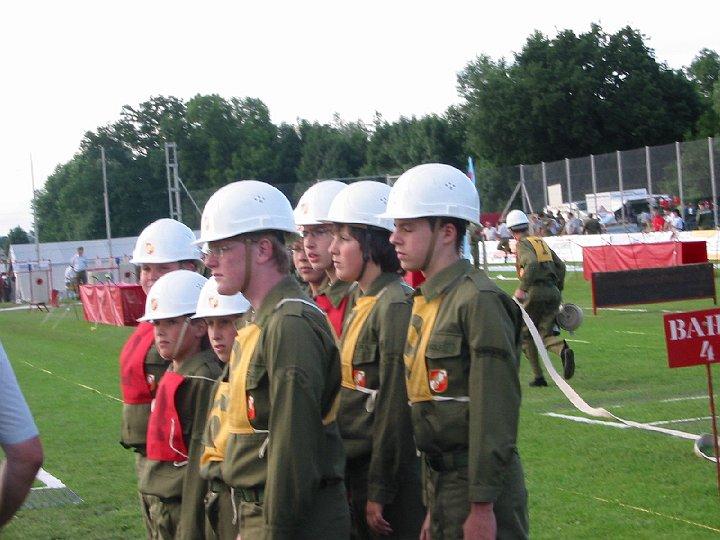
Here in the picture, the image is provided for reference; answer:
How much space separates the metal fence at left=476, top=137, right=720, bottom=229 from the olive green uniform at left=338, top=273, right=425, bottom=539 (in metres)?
36.8

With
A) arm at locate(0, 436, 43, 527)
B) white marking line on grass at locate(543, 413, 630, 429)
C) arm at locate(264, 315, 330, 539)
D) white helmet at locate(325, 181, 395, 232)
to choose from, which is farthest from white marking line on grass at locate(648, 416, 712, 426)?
arm at locate(0, 436, 43, 527)

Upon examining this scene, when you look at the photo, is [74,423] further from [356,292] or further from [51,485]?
[356,292]

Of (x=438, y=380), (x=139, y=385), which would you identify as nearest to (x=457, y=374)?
(x=438, y=380)

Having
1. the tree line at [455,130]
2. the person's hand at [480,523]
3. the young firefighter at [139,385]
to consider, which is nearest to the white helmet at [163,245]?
the young firefighter at [139,385]

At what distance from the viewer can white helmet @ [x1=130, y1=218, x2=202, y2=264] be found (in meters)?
7.35

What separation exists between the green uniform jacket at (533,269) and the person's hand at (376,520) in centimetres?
1088

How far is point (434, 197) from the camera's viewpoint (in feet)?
17.2

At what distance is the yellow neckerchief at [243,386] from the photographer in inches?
178

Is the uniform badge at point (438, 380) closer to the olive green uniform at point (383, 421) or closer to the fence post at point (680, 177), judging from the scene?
the olive green uniform at point (383, 421)

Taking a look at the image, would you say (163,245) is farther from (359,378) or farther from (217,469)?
(217,469)

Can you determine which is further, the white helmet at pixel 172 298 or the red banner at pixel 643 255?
the red banner at pixel 643 255

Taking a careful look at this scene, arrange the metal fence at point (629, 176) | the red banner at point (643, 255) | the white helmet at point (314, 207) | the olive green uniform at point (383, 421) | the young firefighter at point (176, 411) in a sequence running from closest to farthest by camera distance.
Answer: the olive green uniform at point (383, 421)
the young firefighter at point (176, 411)
the white helmet at point (314, 207)
the red banner at point (643, 255)
the metal fence at point (629, 176)

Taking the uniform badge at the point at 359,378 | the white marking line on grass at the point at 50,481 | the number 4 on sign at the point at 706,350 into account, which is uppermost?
the uniform badge at the point at 359,378

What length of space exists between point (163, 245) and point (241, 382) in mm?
2985
